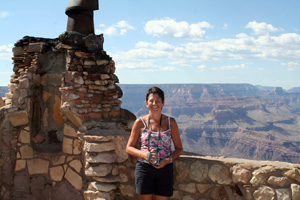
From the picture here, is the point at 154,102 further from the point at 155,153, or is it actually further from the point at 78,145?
the point at 78,145

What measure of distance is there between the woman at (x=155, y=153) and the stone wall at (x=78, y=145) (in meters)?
0.59

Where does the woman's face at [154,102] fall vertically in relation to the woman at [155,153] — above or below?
above

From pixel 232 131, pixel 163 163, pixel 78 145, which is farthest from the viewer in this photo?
pixel 232 131

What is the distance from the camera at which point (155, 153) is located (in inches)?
138

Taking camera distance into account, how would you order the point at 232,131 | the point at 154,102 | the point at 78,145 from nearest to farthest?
the point at 154,102 → the point at 78,145 → the point at 232,131

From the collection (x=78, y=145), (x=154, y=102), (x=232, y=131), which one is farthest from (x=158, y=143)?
(x=232, y=131)

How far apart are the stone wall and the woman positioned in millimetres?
586

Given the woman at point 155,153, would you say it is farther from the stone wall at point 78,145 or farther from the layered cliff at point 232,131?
the layered cliff at point 232,131

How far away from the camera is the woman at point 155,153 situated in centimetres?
351

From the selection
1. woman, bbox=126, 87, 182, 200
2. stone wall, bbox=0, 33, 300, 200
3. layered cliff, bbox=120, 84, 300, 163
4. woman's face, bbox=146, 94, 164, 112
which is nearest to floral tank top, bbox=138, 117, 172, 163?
woman, bbox=126, 87, 182, 200

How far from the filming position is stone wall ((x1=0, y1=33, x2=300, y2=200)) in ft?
12.6

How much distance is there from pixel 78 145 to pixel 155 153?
173 cm

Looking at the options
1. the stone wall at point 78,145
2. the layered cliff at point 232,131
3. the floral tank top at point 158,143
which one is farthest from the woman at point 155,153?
the layered cliff at point 232,131

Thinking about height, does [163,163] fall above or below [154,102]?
below
